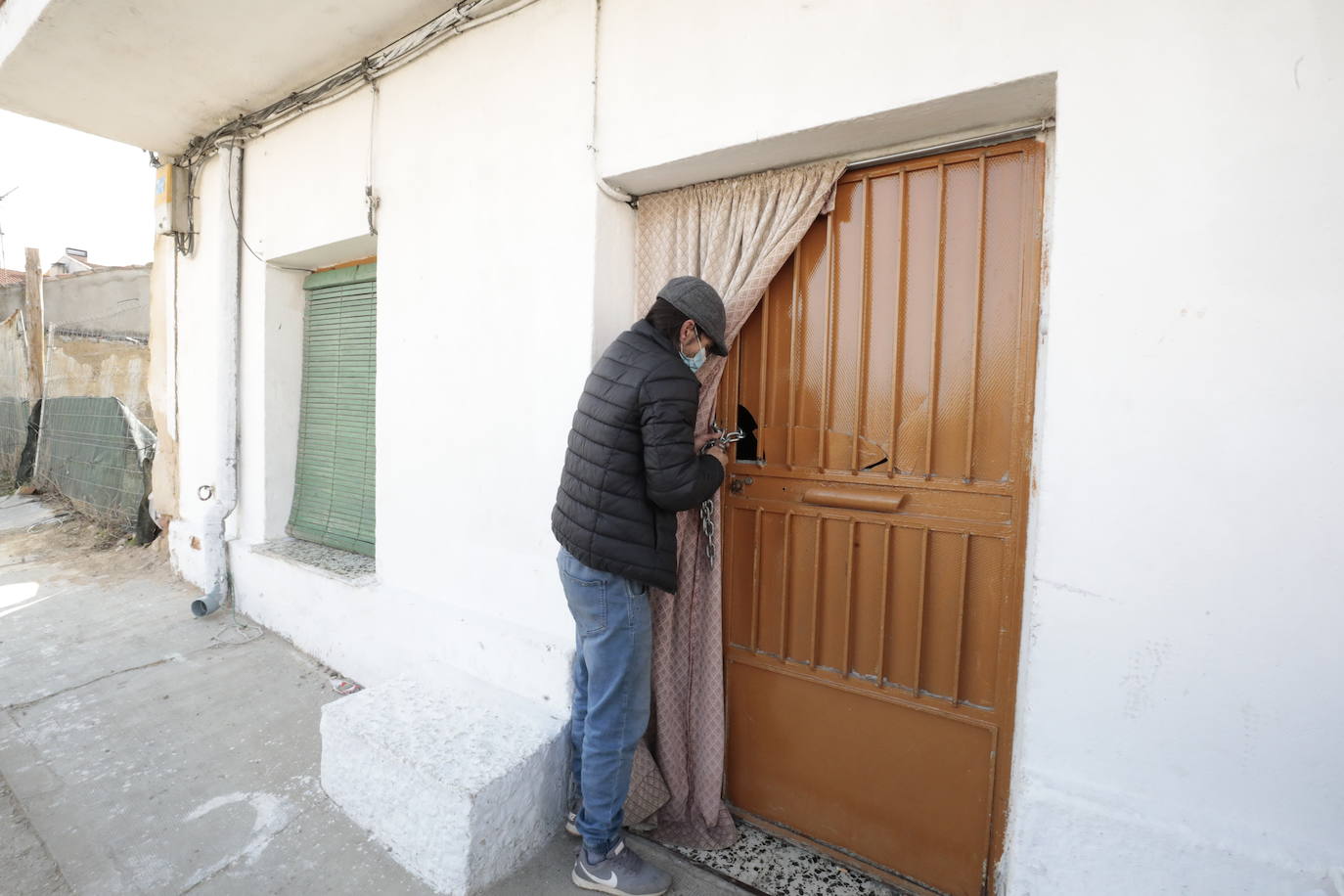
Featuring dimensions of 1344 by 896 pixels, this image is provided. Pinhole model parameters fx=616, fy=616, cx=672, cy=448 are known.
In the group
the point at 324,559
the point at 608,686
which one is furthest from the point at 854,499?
the point at 324,559

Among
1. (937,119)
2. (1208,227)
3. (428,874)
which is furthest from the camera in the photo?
(428,874)

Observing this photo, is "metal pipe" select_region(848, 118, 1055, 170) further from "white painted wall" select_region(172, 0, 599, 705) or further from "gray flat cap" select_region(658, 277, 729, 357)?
"white painted wall" select_region(172, 0, 599, 705)

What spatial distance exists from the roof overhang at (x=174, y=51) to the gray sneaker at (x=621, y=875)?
12.3ft

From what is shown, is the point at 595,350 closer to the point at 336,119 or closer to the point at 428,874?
the point at 428,874

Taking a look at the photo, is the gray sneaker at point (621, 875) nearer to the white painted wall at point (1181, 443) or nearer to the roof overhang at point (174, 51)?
the white painted wall at point (1181, 443)

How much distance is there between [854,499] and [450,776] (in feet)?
5.62

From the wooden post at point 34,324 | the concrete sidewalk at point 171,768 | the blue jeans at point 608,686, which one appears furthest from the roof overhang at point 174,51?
the wooden post at point 34,324

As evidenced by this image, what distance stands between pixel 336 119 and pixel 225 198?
1385 millimetres

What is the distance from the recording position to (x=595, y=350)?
2486 mm

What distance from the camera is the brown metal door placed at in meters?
1.98

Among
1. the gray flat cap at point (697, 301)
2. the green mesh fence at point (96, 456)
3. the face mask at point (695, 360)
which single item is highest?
the gray flat cap at point (697, 301)

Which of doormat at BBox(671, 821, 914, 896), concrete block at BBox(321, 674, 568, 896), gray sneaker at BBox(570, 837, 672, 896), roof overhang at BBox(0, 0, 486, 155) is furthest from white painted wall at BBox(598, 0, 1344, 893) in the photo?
roof overhang at BBox(0, 0, 486, 155)

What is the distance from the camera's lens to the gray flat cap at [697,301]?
2059mm

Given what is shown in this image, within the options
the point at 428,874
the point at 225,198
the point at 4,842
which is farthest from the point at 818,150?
the point at 225,198
